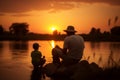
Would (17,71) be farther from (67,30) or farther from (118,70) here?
(118,70)

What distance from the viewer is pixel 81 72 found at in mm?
12609

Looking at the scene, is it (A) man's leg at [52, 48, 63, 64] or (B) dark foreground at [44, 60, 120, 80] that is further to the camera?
(A) man's leg at [52, 48, 63, 64]

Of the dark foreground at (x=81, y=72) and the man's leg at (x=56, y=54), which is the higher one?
the man's leg at (x=56, y=54)

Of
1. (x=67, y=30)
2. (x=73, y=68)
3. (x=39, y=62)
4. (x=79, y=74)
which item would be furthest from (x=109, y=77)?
(x=39, y=62)

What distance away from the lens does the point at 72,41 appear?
13.9 meters

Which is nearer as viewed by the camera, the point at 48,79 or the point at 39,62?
the point at 48,79

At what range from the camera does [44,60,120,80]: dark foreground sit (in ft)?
40.2

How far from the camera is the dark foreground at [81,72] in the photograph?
12.3m

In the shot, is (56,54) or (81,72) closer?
(81,72)

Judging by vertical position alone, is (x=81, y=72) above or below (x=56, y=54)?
below

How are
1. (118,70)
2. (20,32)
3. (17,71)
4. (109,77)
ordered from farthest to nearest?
(20,32) < (17,71) < (118,70) < (109,77)

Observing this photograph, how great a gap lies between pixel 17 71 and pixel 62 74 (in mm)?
2166

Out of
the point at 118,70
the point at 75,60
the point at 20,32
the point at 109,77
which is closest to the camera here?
the point at 109,77

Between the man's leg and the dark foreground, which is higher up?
the man's leg
